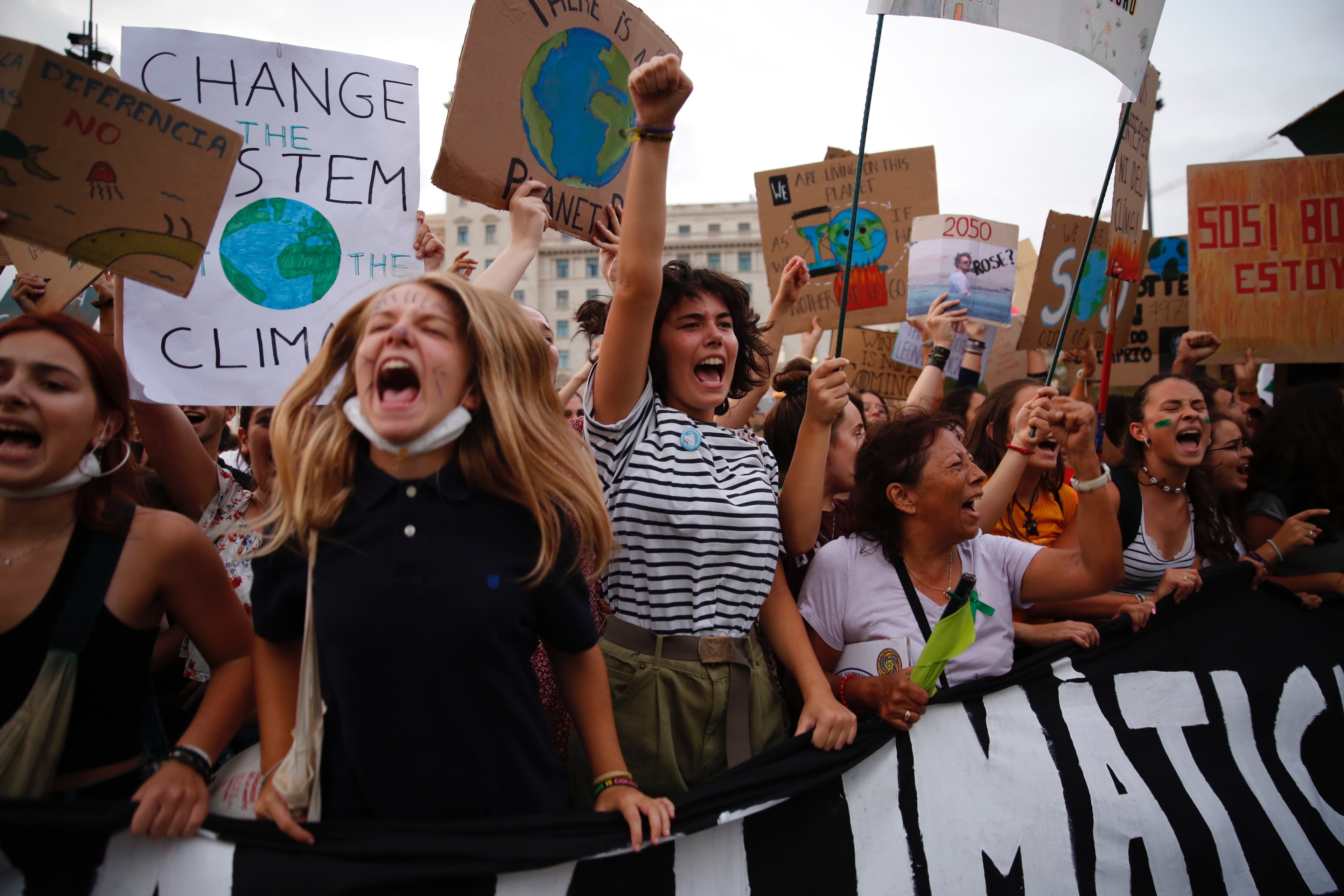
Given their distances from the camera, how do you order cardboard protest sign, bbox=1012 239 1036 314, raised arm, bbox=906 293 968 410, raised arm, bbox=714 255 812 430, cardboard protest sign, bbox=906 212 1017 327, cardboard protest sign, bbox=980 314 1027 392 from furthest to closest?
cardboard protest sign, bbox=1012 239 1036 314 → cardboard protest sign, bbox=980 314 1027 392 → cardboard protest sign, bbox=906 212 1017 327 → raised arm, bbox=906 293 968 410 → raised arm, bbox=714 255 812 430

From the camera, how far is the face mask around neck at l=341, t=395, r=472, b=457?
61.3 inches

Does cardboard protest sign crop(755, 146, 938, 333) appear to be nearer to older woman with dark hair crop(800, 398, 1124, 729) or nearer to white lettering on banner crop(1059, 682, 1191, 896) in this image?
older woman with dark hair crop(800, 398, 1124, 729)

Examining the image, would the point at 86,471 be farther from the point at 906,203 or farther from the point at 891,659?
the point at 906,203

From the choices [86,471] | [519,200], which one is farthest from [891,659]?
[86,471]

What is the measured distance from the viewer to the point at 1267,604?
2.93m

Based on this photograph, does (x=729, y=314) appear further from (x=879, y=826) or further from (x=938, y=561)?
(x=879, y=826)

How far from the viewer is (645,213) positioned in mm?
1844

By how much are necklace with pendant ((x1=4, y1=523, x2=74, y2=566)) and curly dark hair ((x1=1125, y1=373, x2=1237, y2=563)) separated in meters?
3.48

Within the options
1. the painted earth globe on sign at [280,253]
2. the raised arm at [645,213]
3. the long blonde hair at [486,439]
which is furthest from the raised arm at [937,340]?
the painted earth globe on sign at [280,253]

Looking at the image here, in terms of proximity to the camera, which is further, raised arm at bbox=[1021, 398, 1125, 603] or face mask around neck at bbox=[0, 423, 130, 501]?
raised arm at bbox=[1021, 398, 1125, 603]

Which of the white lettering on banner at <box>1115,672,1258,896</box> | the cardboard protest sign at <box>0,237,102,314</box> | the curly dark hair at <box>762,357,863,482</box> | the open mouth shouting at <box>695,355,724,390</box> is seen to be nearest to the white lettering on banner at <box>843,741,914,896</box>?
the white lettering on banner at <box>1115,672,1258,896</box>

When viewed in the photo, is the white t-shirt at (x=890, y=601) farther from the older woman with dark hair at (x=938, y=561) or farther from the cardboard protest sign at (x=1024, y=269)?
the cardboard protest sign at (x=1024, y=269)

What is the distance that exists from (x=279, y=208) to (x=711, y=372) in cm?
154

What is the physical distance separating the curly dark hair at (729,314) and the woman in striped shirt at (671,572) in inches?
7.1
